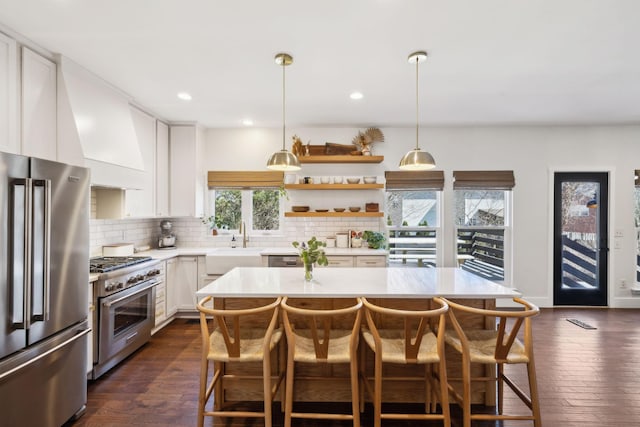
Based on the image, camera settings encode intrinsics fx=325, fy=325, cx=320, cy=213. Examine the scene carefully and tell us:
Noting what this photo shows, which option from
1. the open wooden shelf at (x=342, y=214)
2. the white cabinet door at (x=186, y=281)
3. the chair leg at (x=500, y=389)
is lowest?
the chair leg at (x=500, y=389)

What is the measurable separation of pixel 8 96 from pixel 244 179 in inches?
111

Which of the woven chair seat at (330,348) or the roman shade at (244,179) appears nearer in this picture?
the woven chair seat at (330,348)

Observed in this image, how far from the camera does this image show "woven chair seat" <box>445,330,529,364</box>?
1937 mm

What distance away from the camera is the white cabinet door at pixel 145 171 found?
3.70m

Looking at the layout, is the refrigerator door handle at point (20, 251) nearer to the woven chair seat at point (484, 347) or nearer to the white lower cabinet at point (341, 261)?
the woven chair seat at point (484, 347)

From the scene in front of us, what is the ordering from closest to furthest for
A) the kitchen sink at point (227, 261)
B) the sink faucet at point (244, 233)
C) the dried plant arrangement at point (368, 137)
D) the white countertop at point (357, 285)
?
the white countertop at point (357, 285), the kitchen sink at point (227, 261), the dried plant arrangement at point (368, 137), the sink faucet at point (244, 233)

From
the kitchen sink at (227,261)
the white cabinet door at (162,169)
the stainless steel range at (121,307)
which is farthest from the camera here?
the white cabinet door at (162,169)

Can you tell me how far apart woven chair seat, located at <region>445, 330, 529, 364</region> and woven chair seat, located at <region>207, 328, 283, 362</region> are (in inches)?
44.6

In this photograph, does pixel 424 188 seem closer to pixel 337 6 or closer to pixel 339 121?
pixel 339 121

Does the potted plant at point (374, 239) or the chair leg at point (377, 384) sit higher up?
the potted plant at point (374, 239)

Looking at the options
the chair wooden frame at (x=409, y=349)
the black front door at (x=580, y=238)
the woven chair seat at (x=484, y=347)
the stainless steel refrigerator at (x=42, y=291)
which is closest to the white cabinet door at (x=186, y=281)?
the stainless steel refrigerator at (x=42, y=291)

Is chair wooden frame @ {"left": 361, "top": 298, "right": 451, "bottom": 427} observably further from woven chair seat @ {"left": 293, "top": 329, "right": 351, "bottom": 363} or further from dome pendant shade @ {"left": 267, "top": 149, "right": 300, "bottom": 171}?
dome pendant shade @ {"left": 267, "top": 149, "right": 300, "bottom": 171}

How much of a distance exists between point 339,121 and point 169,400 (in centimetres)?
371

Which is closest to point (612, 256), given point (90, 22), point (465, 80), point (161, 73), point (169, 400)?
point (465, 80)
